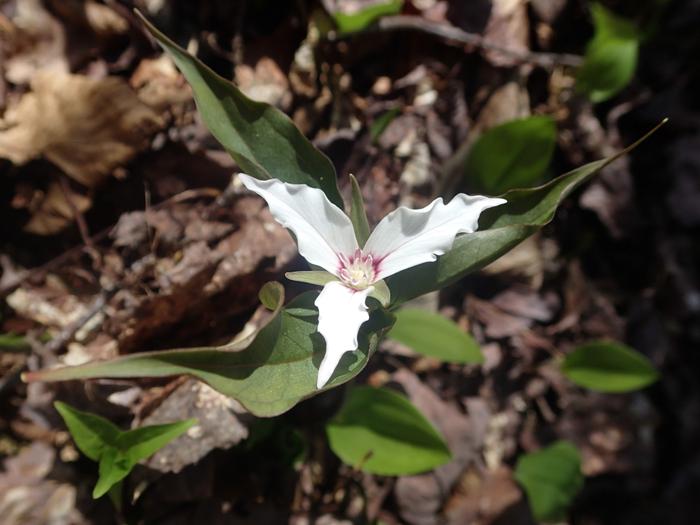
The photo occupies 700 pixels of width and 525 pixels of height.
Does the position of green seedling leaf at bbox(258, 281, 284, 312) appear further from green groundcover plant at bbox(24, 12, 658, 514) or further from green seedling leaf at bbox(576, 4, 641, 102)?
green seedling leaf at bbox(576, 4, 641, 102)

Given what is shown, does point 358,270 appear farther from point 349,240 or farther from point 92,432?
point 92,432

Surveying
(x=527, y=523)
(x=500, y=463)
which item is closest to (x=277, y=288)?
(x=500, y=463)

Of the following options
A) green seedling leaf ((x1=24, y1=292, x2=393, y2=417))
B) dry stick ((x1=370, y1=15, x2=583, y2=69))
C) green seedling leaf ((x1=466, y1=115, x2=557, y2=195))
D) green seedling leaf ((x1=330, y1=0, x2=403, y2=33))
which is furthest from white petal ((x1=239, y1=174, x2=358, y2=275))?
dry stick ((x1=370, y1=15, x2=583, y2=69))

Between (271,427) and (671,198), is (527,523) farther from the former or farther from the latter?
(671,198)

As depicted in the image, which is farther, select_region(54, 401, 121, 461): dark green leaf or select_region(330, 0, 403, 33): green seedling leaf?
select_region(330, 0, 403, 33): green seedling leaf

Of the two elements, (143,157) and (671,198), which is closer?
(143,157)
